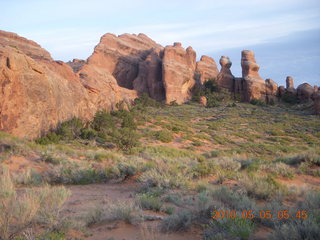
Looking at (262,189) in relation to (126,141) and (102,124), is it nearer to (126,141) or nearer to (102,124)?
(126,141)

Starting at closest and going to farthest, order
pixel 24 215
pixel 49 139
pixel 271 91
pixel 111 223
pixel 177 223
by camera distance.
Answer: pixel 24 215 → pixel 177 223 → pixel 111 223 → pixel 49 139 → pixel 271 91

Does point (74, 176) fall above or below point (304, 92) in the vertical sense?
below

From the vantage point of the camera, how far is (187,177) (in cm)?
759

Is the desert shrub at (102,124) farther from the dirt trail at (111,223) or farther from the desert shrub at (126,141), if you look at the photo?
the dirt trail at (111,223)

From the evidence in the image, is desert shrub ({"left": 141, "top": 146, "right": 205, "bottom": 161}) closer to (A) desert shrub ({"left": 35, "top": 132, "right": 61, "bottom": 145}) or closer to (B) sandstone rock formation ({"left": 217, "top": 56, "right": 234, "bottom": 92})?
(A) desert shrub ({"left": 35, "top": 132, "right": 61, "bottom": 145})

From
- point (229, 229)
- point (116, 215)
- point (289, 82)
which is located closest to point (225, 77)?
point (289, 82)

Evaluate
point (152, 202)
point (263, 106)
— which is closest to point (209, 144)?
point (152, 202)

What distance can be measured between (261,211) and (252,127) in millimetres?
24782

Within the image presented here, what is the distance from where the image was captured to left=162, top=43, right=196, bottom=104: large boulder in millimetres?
48969

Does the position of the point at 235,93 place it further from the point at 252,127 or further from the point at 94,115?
the point at 94,115

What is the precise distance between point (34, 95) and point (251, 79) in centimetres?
4621

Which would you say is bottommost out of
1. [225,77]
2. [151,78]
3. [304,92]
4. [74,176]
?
[74,176]

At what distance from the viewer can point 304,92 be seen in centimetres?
5334

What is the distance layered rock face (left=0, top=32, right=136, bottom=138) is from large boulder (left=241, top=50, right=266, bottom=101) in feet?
128
